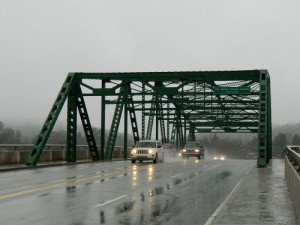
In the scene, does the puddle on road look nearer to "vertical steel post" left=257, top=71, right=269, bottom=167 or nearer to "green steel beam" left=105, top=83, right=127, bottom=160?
"vertical steel post" left=257, top=71, right=269, bottom=167

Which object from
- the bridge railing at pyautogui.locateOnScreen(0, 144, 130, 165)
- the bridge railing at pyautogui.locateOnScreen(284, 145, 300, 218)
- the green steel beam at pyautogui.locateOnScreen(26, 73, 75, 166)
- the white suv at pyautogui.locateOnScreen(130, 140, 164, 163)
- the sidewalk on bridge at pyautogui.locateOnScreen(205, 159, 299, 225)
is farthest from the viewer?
the white suv at pyautogui.locateOnScreen(130, 140, 164, 163)

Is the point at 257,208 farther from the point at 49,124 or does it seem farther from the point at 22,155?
the point at 49,124

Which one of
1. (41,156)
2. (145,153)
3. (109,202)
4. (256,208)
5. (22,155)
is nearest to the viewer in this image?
(256,208)

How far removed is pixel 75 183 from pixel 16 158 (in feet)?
48.5

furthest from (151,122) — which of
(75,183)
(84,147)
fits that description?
(75,183)

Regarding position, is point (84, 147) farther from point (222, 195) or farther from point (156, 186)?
point (222, 195)

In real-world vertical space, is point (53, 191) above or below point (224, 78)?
below

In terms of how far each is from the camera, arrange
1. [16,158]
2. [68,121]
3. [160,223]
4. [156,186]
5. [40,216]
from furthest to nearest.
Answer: [68,121], [16,158], [156,186], [40,216], [160,223]

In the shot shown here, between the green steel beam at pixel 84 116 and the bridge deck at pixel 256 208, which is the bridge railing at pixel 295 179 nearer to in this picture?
the bridge deck at pixel 256 208

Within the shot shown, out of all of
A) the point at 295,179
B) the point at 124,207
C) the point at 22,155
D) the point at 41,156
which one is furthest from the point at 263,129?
the point at 124,207

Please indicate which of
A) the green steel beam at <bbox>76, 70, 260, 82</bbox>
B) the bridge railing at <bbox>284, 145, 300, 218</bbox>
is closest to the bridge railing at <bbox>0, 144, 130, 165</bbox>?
the green steel beam at <bbox>76, 70, 260, 82</bbox>

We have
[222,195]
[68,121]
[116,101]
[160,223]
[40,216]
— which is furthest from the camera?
[116,101]

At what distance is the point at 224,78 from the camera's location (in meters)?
41.0

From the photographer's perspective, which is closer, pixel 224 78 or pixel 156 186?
pixel 156 186
